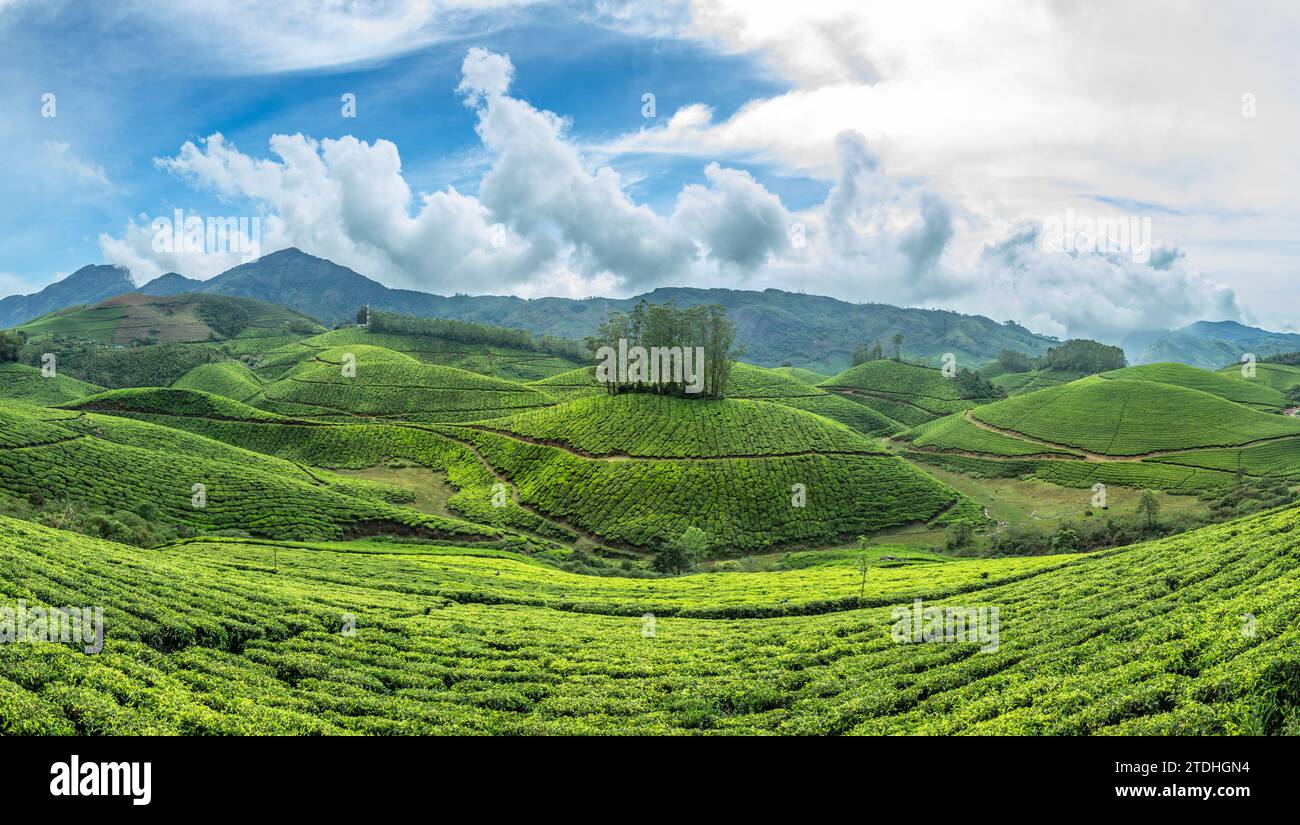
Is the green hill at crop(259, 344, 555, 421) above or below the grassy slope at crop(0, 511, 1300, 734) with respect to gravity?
above

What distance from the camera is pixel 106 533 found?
43188 mm

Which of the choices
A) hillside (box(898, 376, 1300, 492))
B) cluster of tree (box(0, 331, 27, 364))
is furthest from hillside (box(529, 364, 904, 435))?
cluster of tree (box(0, 331, 27, 364))

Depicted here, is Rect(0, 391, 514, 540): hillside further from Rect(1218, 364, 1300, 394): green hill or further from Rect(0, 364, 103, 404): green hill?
Rect(1218, 364, 1300, 394): green hill

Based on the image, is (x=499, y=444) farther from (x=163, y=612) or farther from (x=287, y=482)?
(x=163, y=612)

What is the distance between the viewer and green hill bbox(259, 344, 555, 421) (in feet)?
450

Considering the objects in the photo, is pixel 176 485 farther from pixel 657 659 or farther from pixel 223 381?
pixel 223 381

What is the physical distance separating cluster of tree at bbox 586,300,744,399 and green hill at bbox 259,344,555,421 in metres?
26.6

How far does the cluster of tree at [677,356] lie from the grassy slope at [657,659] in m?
82.7

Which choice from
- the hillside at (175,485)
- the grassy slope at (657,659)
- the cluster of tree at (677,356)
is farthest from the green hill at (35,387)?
the grassy slope at (657,659)

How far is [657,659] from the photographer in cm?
2364

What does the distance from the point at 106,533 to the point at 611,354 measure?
88.4m

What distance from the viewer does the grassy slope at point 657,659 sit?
14.4m

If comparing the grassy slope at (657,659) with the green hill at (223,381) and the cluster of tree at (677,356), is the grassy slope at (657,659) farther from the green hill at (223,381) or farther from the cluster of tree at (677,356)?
the green hill at (223,381)
